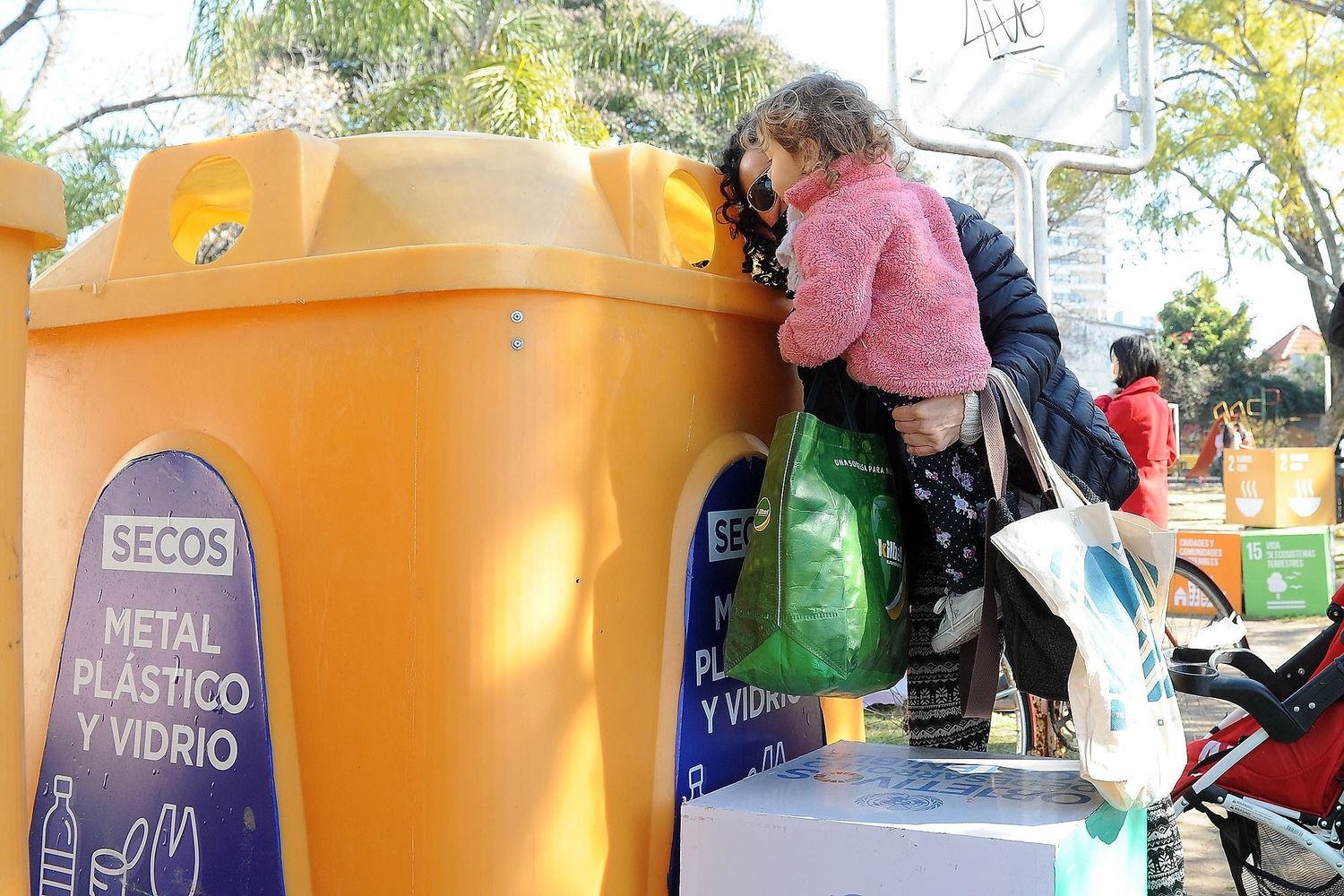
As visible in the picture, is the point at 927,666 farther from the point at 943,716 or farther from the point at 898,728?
the point at 898,728

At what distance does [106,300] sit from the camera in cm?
179

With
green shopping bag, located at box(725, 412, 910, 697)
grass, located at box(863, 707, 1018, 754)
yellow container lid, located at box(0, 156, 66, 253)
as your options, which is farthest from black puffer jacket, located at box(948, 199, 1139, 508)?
grass, located at box(863, 707, 1018, 754)

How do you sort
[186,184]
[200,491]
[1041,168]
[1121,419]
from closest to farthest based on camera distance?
[200,491] → [186,184] → [1041,168] → [1121,419]

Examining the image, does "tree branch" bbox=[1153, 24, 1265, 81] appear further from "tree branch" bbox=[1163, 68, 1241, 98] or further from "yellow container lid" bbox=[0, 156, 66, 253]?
"yellow container lid" bbox=[0, 156, 66, 253]

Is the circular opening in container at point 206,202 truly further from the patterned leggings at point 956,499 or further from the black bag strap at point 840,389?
the patterned leggings at point 956,499

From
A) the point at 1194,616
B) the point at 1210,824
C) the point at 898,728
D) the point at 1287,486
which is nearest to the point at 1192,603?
the point at 1194,616

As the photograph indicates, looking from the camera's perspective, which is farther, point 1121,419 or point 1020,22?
point 1121,419

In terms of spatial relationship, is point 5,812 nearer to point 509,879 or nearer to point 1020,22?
point 509,879

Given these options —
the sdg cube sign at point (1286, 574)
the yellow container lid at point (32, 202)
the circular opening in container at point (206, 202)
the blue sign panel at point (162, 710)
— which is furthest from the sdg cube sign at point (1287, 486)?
the yellow container lid at point (32, 202)

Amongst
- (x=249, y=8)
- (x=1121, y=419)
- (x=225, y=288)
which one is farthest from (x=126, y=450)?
(x=249, y=8)

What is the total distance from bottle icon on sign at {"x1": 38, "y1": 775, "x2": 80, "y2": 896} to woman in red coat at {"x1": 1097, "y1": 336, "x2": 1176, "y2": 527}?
4.41 meters

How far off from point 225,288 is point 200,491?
294mm

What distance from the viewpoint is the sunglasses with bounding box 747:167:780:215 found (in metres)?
1.94

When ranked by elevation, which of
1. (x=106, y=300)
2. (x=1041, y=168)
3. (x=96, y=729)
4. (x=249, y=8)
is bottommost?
(x=96, y=729)
